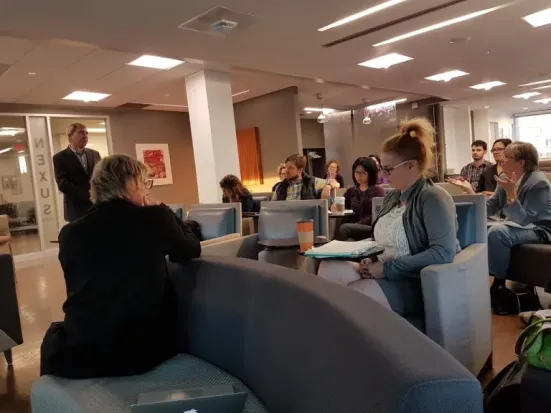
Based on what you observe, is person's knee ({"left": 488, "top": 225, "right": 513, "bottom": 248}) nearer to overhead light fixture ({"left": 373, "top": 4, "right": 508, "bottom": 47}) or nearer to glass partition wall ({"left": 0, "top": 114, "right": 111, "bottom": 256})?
overhead light fixture ({"left": 373, "top": 4, "right": 508, "bottom": 47})

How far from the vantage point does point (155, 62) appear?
630 centimetres

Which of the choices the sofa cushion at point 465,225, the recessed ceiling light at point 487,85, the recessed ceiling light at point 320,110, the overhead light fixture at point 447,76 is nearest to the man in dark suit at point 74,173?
the sofa cushion at point 465,225

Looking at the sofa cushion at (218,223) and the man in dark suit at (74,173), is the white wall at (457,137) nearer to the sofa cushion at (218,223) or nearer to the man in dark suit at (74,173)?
the sofa cushion at (218,223)

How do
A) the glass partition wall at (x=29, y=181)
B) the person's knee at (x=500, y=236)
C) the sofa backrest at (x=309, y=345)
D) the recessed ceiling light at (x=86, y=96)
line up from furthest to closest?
the glass partition wall at (x=29, y=181)
the recessed ceiling light at (x=86, y=96)
the person's knee at (x=500, y=236)
the sofa backrest at (x=309, y=345)

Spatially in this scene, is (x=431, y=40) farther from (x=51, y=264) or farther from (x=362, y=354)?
(x=51, y=264)

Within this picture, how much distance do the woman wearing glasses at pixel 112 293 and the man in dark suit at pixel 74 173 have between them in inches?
98.7

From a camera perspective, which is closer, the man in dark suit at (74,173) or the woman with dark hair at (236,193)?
the man in dark suit at (74,173)

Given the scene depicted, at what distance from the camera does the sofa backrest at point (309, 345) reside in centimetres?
64

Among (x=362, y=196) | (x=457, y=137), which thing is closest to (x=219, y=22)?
(x=362, y=196)

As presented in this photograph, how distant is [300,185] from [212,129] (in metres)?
2.50

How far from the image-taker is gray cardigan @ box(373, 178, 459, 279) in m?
2.02

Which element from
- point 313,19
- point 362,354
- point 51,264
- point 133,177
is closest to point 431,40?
point 313,19

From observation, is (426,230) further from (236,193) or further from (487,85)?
(487,85)

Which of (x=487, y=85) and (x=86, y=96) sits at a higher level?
(x=86, y=96)
